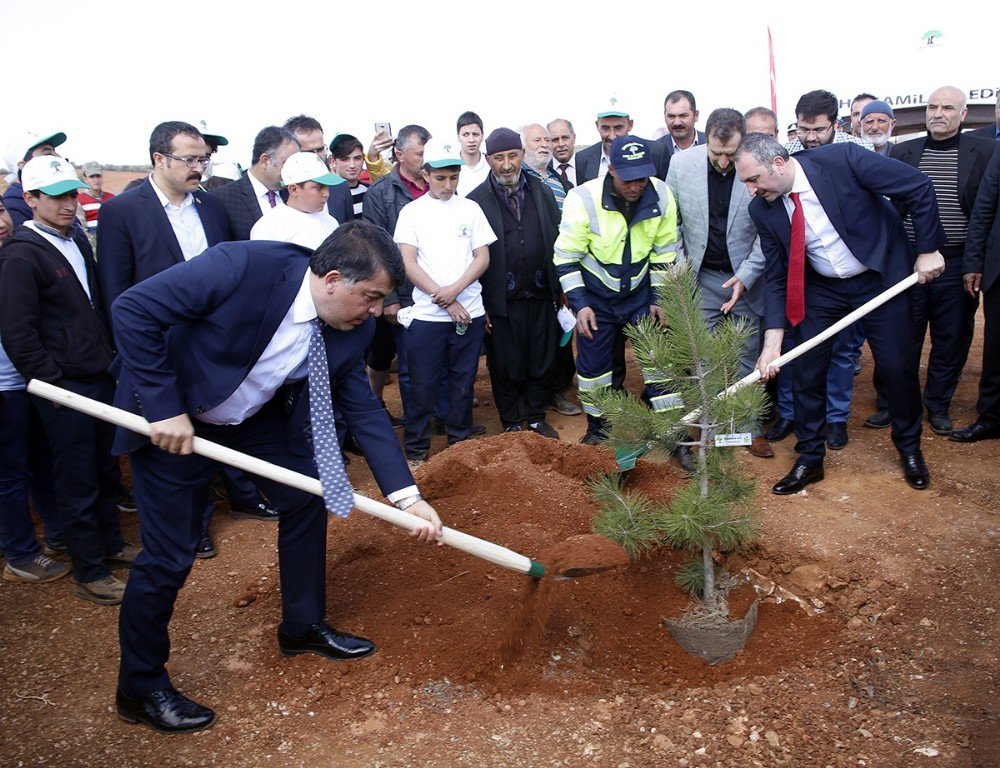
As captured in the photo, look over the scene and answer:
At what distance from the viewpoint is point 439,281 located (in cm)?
527

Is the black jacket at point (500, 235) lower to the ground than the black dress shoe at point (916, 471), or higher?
higher

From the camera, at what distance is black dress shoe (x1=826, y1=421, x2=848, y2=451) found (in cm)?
529

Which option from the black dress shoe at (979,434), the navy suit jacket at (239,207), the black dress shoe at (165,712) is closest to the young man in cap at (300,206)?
the navy suit jacket at (239,207)

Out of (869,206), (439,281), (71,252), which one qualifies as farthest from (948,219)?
(71,252)

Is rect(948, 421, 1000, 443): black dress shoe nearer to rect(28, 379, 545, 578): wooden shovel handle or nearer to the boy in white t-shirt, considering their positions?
the boy in white t-shirt

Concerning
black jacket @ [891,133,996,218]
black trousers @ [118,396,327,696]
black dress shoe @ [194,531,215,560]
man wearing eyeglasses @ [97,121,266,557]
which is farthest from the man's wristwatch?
black jacket @ [891,133,996,218]

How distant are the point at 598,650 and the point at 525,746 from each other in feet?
2.10

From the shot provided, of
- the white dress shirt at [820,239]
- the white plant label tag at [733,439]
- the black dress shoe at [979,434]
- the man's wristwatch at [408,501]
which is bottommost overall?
the black dress shoe at [979,434]

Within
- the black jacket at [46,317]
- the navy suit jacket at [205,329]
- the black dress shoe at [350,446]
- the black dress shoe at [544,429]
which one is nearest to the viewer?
the navy suit jacket at [205,329]

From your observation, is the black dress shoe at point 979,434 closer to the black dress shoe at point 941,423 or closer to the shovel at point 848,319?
the black dress shoe at point 941,423

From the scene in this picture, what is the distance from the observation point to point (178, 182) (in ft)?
14.0

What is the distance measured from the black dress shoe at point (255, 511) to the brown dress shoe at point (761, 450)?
300cm

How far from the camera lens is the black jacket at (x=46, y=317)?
3740mm

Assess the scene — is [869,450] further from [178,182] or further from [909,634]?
[178,182]
